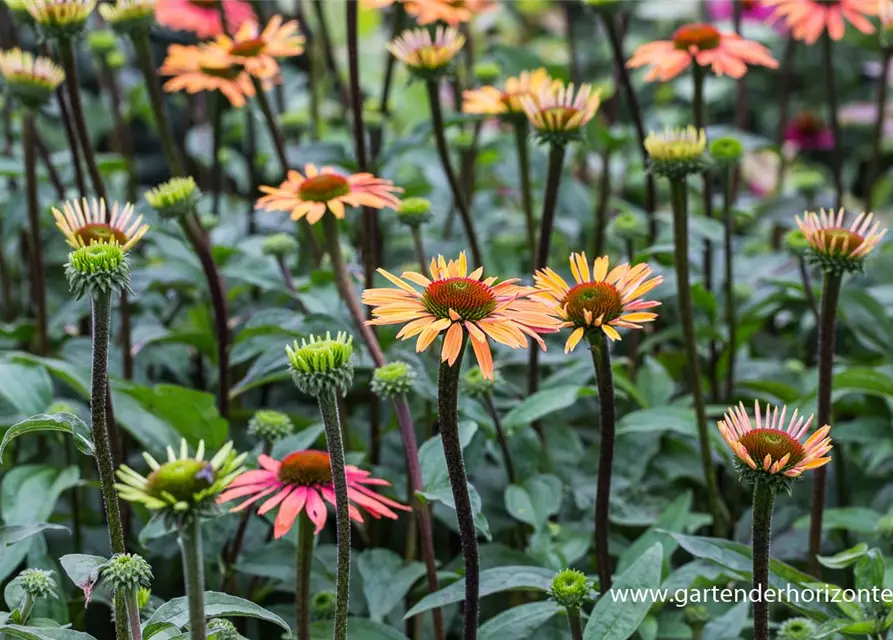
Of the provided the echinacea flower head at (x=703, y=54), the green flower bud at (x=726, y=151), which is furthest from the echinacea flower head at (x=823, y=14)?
the green flower bud at (x=726, y=151)

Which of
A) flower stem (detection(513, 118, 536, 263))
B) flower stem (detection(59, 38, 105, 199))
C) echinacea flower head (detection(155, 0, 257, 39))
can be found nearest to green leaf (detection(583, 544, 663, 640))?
flower stem (detection(513, 118, 536, 263))

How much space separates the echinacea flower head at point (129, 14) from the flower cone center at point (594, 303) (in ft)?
2.88

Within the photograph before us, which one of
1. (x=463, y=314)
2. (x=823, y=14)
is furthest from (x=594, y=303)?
(x=823, y=14)

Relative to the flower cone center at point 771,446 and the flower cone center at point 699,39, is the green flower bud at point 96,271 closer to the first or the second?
the flower cone center at point 771,446

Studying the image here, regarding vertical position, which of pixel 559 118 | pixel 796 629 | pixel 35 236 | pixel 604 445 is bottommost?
pixel 796 629

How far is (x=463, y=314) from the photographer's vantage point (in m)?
0.95

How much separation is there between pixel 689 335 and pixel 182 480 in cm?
85

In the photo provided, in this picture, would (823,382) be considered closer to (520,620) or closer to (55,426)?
(520,620)

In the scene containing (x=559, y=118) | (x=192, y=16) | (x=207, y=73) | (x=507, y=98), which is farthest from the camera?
(x=192, y=16)

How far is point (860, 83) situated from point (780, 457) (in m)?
3.10

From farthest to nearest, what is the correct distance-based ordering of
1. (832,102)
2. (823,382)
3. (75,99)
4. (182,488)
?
(832,102), (75,99), (823,382), (182,488)

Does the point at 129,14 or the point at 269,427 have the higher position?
the point at 129,14

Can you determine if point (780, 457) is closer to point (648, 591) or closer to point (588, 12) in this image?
point (648, 591)


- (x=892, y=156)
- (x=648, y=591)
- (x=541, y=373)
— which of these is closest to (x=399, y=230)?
(x=541, y=373)
